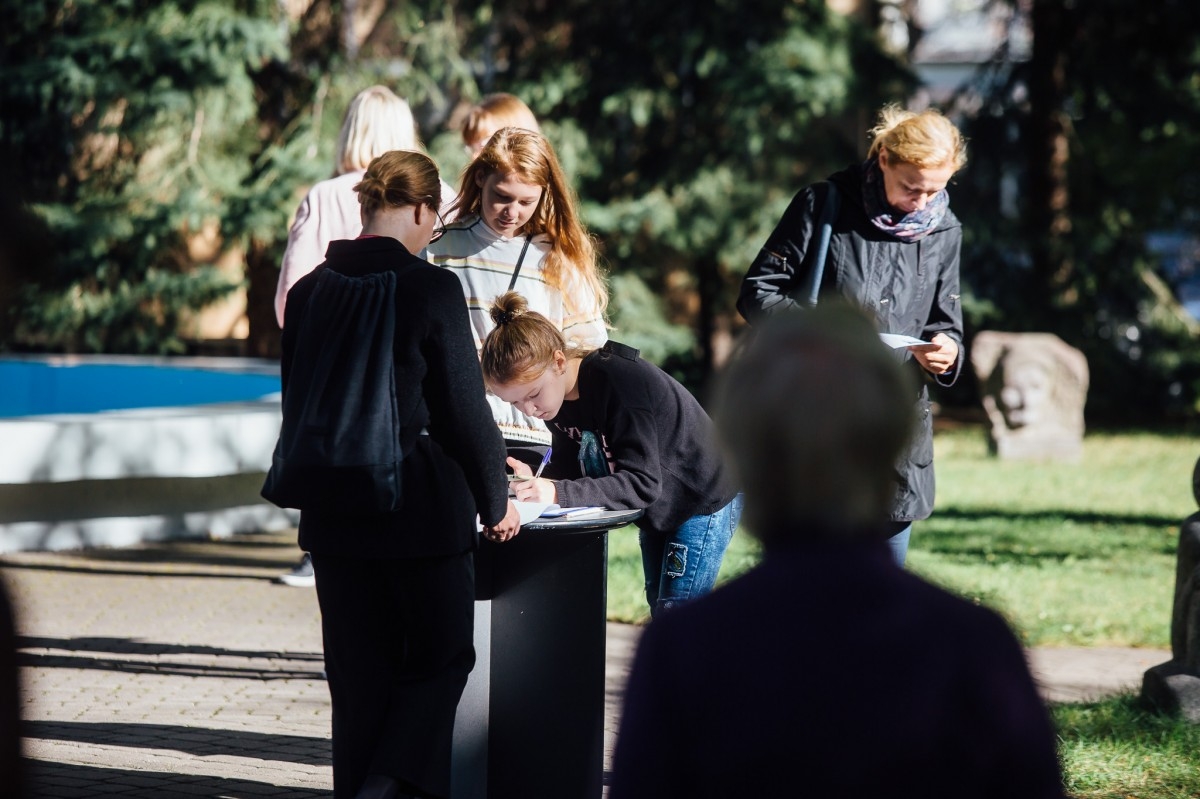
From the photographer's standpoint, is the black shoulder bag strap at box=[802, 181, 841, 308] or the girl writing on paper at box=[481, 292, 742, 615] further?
the black shoulder bag strap at box=[802, 181, 841, 308]

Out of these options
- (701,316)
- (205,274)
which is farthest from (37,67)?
(701,316)

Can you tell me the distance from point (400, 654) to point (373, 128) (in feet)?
8.67

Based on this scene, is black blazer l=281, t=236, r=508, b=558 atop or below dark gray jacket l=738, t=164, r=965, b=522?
below

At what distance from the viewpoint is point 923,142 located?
4219 millimetres

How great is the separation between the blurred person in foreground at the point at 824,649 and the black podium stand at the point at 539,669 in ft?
6.50

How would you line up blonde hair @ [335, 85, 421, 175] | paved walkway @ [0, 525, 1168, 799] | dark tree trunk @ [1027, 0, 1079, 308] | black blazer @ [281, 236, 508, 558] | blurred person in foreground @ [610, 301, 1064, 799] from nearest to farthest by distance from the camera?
blurred person in foreground @ [610, 301, 1064, 799]
black blazer @ [281, 236, 508, 558]
paved walkway @ [0, 525, 1168, 799]
blonde hair @ [335, 85, 421, 175]
dark tree trunk @ [1027, 0, 1079, 308]

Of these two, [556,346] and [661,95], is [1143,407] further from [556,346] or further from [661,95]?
[556,346]

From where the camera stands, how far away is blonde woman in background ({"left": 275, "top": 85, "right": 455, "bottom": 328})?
5.61m

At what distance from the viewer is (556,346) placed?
12.2 ft

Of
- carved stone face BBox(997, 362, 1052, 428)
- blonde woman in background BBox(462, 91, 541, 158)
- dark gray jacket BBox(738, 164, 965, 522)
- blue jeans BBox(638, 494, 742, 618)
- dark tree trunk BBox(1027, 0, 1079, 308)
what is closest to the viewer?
blue jeans BBox(638, 494, 742, 618)

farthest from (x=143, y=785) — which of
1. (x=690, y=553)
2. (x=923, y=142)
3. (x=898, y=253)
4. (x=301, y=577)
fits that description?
(x=301, y=577)

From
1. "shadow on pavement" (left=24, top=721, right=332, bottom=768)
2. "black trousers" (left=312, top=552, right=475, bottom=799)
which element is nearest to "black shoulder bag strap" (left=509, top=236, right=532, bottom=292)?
"black trousers" (left=312, top=552, right=475, bottom=799)

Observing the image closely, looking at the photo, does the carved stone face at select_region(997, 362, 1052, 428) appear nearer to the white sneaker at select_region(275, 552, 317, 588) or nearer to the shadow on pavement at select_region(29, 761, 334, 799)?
the white sneaker at select_region(275, 552, 317, 588)

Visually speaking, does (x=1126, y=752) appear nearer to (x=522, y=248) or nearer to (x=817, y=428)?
(x=522, y=248)
